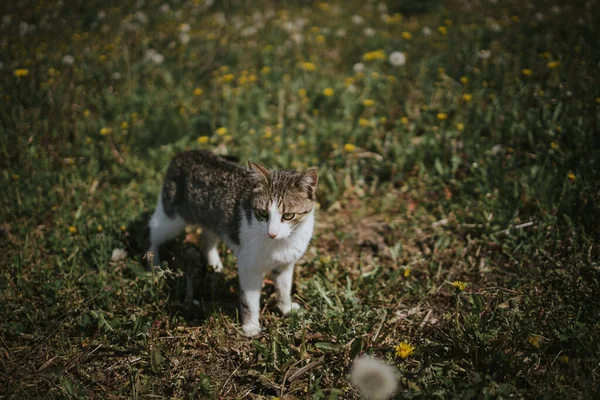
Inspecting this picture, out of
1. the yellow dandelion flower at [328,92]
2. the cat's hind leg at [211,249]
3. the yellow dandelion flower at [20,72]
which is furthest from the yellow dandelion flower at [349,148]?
the yellow dandelion flower at [20,72]

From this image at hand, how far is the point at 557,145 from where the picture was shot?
14.1ft

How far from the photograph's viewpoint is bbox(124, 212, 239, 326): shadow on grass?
3.38 meters

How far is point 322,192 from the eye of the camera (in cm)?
468

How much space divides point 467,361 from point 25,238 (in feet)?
12.8

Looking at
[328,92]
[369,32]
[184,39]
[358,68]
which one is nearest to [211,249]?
[328,92]

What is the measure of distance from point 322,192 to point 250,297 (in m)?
1.87

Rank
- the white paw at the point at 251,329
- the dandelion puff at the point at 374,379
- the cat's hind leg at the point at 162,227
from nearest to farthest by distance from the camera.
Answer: the dandelion puff at the point at 374,379 < the white paw at the point at 251,329 < the cat's hind leg at the point at 162,227

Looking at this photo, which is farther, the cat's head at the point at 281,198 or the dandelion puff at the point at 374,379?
the cat's head at the point at 281,198

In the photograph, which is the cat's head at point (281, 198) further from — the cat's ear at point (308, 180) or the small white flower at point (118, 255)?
the small white flower at point (118, 255)

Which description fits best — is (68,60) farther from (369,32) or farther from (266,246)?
(266,246)

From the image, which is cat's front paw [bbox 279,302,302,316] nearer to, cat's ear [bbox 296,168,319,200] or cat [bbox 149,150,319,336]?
cat [bbox 149,150,319,336]

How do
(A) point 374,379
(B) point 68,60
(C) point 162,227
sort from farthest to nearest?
(B) point 68,60, (C) point 162,227, (A) point 374,379

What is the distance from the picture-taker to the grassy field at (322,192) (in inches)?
108

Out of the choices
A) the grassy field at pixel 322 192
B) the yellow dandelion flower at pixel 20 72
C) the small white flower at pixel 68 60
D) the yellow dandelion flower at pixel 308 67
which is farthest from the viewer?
the yellow dandelion flower at pixel 308 67
